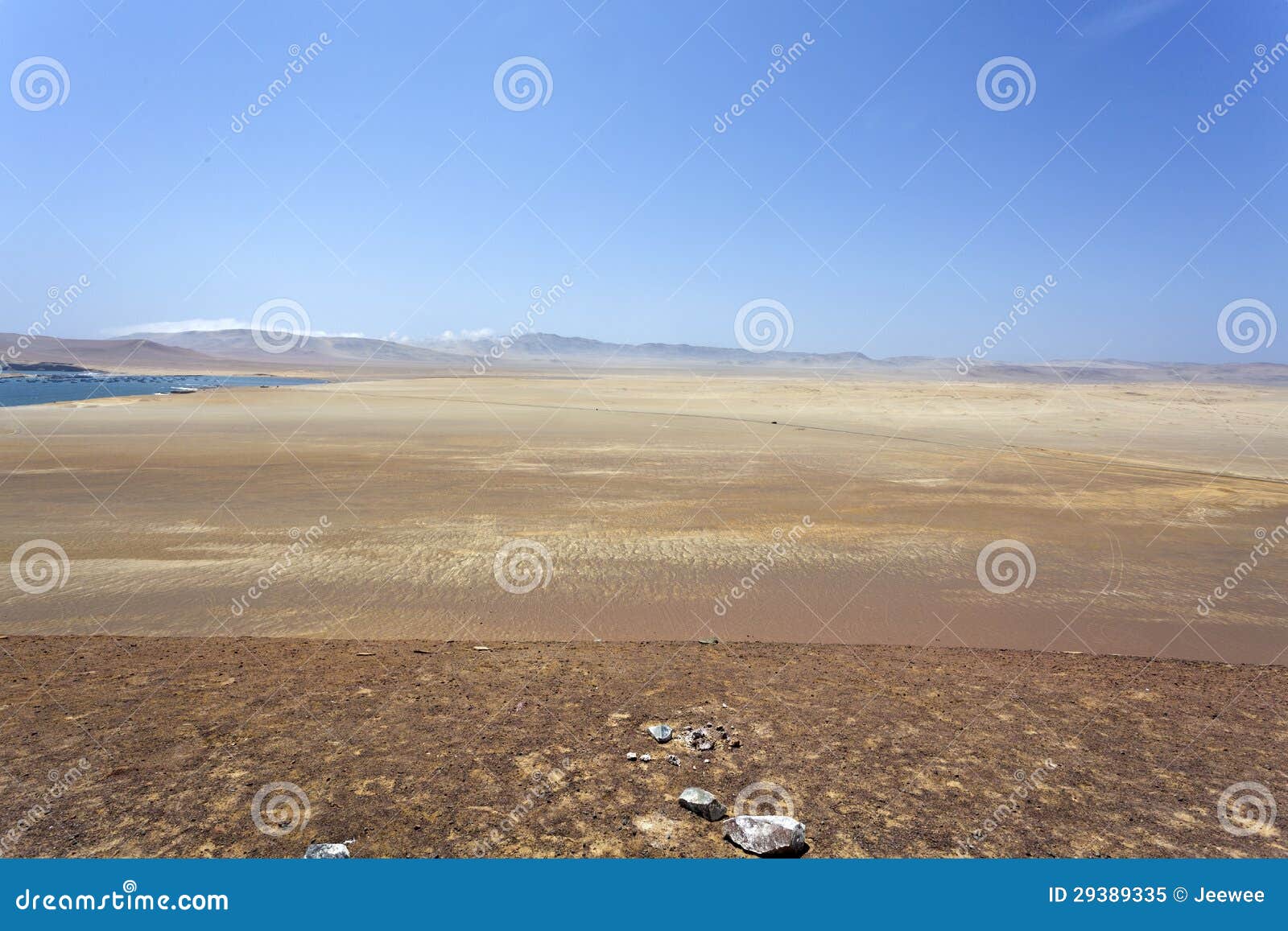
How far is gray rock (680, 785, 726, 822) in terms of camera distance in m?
4.19

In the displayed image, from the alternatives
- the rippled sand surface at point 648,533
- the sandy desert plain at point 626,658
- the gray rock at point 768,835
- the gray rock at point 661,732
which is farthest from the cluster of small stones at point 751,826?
the rippled sand surface at point 648,533

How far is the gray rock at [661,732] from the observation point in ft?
16.7

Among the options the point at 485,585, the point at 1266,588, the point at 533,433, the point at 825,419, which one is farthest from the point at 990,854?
the point at 825,419

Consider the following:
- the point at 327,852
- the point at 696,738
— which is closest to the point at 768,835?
the point at 696,738

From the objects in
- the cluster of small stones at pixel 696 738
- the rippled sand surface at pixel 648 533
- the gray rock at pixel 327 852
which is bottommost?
the gray rock at pixel 327 852

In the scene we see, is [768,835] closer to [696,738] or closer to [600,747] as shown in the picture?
[696,738]

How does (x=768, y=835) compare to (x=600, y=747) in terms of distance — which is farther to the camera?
(x=600, y=747)

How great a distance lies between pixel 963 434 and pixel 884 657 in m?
22.1

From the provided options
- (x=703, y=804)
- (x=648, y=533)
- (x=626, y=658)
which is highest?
(x=648, y=533)

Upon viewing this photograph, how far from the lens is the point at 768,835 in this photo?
3.90 meters

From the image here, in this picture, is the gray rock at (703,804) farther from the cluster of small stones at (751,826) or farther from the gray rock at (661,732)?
the gray rock at (661,732)

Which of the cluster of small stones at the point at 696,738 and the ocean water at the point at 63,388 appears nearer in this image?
the cluster of small stones at the point at 696,738

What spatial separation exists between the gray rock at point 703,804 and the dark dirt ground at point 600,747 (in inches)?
2.5

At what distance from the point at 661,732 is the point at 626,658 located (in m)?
1.66
